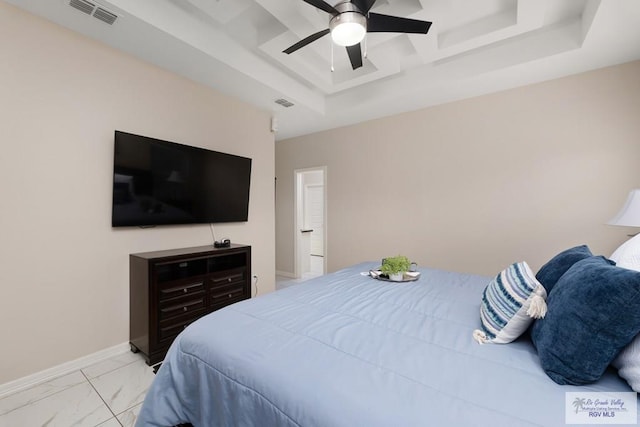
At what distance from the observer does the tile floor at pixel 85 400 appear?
5.49ft

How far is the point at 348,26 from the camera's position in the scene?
6.09ft

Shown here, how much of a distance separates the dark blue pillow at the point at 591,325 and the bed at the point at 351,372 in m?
0.06

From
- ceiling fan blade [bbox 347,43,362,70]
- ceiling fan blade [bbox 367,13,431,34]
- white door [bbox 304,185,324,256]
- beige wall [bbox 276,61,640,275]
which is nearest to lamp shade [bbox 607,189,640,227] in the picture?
beige wall [bbox 276,61,640,275]

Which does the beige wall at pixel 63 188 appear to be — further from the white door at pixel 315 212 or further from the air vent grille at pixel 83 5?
the white door at pixel 315 212

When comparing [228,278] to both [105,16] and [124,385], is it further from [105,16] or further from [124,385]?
[105,16]

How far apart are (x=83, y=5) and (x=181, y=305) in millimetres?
2355

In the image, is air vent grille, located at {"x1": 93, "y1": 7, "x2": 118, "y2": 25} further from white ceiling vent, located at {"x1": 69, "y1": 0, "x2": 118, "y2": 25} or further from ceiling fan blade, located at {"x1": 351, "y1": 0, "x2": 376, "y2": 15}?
ceiling fan blade, located at {"x1": 351, "y1": 0, "x2": 376, "y2": 15}

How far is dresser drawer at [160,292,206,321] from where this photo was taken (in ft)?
7.78

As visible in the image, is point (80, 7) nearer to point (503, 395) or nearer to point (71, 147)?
point (71, 147)

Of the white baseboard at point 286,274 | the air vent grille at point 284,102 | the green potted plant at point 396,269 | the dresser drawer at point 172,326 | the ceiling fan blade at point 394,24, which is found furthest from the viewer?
the white baseboard at point 286,274

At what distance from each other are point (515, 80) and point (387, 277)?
8.79ft

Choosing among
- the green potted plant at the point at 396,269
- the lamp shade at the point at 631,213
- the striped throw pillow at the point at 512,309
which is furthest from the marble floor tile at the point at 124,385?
the lamp shade at the point at 631,213

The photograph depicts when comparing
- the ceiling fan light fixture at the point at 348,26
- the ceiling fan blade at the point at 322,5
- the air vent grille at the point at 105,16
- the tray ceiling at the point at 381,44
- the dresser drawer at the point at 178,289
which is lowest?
the dresser drawer at the point at 178,289

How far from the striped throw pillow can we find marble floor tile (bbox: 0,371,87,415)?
2681mm
